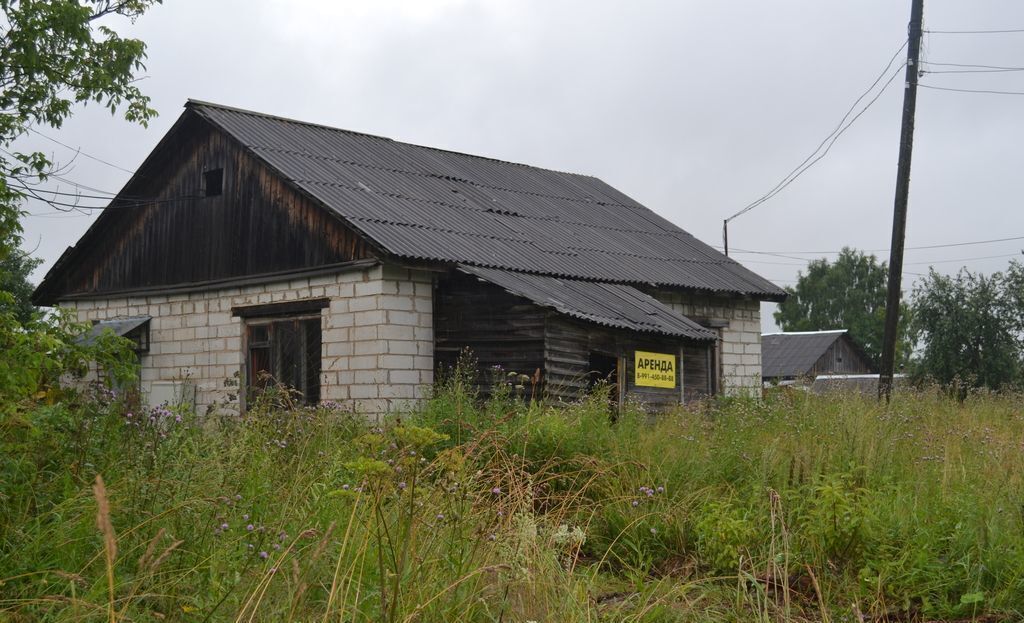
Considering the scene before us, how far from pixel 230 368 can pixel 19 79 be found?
4976 mm

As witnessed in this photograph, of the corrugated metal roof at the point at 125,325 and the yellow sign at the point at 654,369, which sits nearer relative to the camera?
the yellow sign at the point at 654,369

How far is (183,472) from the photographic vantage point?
516cm

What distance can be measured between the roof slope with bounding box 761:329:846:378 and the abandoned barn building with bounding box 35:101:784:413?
25620mm

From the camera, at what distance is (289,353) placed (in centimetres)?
1490

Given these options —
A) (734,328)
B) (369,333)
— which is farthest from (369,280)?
(734,328)

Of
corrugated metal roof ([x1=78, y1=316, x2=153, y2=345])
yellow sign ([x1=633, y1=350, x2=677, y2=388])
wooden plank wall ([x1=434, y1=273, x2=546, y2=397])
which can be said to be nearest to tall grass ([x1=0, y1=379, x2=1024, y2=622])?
wooden plank wall ([x1=434, y1=273, x2=546, y2=397])

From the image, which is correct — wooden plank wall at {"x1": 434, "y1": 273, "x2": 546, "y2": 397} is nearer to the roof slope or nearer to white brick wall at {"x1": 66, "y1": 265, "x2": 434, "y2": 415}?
white brick wall at {"x1": 66, "y1": 265, "x2": 434, "y2": 415}

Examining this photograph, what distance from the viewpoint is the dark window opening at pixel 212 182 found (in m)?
16.3

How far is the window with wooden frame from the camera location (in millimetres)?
14539

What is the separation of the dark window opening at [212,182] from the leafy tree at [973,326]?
19.9 meters

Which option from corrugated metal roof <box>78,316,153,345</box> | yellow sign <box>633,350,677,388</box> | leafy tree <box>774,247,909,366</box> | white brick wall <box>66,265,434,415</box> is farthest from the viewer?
leafy tree <box>774,247,909,366</box>

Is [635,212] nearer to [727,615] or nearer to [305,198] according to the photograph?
[305,198]

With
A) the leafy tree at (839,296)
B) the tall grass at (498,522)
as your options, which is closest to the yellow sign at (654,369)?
the tall grass at (498,522)

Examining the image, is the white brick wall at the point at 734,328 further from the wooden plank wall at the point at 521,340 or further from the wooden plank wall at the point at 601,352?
the wooden plank wall at the point at 521,340
